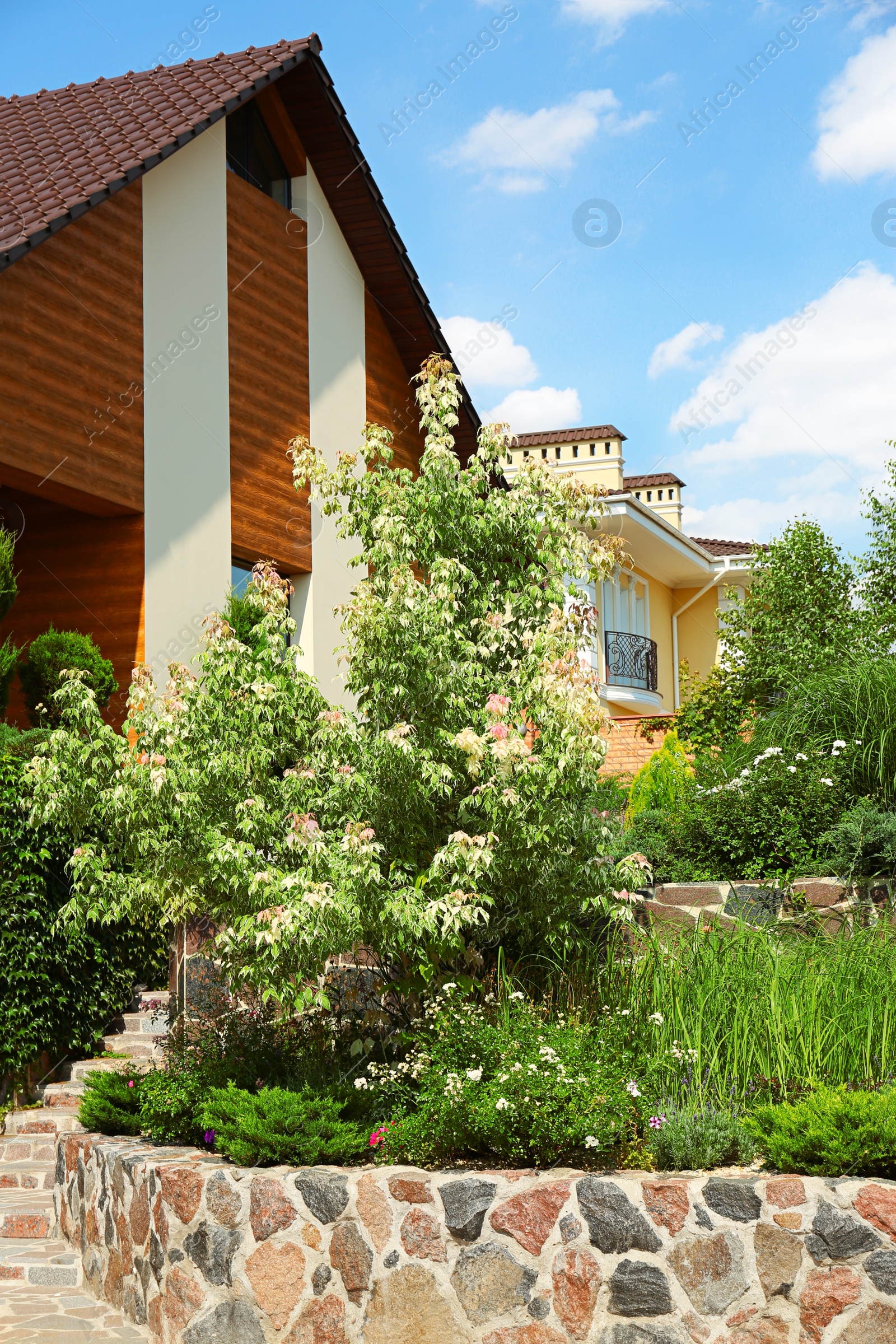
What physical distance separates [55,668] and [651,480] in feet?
73.2

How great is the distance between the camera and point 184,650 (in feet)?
38.2

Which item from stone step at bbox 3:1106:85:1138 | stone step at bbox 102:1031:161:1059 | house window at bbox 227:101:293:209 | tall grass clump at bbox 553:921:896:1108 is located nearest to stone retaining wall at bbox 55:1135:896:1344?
tall grass clump at bbox 553:921:896:1108

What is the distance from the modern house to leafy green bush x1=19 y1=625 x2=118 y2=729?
45cm

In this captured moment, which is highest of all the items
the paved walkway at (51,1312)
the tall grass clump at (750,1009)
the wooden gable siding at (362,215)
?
the wooden gable siding at (362,215)

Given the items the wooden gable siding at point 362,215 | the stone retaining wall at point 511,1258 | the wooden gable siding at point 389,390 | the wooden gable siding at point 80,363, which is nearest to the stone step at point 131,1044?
the stone retaining wall at point 511,1258

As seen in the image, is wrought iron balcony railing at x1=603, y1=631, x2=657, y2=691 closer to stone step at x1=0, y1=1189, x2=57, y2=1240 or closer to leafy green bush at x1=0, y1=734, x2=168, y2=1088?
leafy green bush at x1=0, y1=734, x2=168, y2=1088

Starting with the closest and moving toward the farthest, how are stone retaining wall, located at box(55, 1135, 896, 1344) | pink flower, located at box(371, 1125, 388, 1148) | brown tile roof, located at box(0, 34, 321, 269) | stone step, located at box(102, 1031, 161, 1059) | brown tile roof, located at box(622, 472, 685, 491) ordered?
stone retaining wall, located at box(55, 1135, 896, 1344), pink flower, located at box(371, 1125, 388, 1148), stone step, located at box(102, 1031, 161, 1059), brown tile roof, located at box(0, 34, 321, 269), brown tile roof, located at box(622, 472, 685, 491)

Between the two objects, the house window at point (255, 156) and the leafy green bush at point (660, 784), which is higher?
the house window at point (255, 156)

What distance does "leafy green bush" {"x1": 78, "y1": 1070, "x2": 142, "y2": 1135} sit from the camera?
652 cm

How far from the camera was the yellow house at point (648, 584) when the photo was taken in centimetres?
2162

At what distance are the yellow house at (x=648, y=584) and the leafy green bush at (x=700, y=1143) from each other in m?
14.0

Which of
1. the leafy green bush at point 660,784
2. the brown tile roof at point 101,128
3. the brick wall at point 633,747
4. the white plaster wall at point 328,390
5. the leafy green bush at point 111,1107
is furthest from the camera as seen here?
the brick wall at point 633,747

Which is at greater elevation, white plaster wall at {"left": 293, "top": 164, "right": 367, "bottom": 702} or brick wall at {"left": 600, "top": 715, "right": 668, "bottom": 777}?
white plaster wall at {"left": 293, "top": 164, "right": 367, "bottom": 702}

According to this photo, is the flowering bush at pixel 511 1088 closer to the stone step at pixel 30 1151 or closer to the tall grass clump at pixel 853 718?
the stone step at pixel 30 1151
